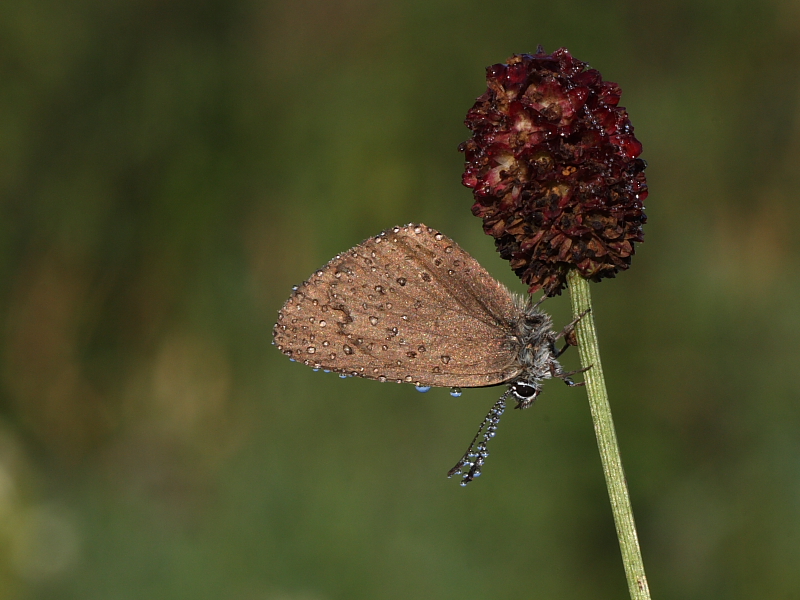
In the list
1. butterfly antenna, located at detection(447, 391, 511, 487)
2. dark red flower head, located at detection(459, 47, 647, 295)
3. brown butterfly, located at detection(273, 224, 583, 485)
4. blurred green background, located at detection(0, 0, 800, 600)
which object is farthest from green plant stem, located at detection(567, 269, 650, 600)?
blurred green background, located at detection(0, 0, 800, 600)

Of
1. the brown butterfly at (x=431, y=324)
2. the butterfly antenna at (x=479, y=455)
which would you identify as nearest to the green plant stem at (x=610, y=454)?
the brown butterfly at (x=431, y=324)

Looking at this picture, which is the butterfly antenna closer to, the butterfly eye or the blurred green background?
the butterfly eye

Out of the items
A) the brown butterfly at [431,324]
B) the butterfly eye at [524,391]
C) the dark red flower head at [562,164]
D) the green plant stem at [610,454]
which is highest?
the dark red flower head at [562,164]

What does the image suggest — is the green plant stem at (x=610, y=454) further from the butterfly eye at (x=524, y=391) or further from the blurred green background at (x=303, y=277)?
the blurred green background at (x=303, y=277)

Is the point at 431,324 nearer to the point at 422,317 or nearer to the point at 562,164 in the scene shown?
the point at 422,317

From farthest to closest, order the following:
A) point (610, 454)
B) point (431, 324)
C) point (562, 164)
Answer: point (431, 324)
point (562, 164)
point (610, 454)

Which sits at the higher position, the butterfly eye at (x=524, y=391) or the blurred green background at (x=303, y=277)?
the blurred green background at (x=303, y=277)

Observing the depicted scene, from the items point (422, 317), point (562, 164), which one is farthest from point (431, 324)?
point (562, 164)
